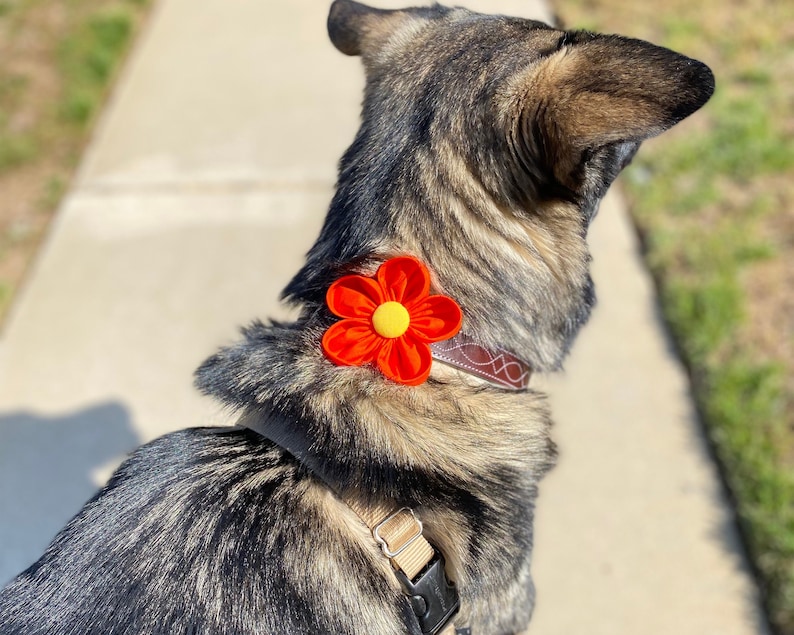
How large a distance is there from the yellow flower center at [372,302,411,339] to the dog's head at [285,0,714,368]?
0.16m

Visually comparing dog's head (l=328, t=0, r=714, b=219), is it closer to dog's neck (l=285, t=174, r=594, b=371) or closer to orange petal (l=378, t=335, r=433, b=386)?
dog's neck (l=285, t=174, r=594, b=371)

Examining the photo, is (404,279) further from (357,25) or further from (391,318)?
(357,25)

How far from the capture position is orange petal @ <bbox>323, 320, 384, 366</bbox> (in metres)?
1.60

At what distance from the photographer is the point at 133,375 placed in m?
3.56

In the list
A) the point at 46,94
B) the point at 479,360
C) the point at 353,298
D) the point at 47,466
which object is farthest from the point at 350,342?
the point at 46,94

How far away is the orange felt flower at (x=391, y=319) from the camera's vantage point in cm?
160

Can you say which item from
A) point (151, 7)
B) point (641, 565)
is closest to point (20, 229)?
point (151, 7)

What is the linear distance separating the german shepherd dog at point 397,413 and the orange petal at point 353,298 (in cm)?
8

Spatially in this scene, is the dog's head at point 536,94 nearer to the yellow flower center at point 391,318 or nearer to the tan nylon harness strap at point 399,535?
the yellow flower center at point 391,318

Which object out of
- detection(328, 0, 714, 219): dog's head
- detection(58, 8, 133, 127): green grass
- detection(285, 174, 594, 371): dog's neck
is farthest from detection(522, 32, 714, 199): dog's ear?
detection(58, 8, 133, 127): green grass

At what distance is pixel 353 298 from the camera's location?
161cm

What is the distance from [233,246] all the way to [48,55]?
9.77 feet

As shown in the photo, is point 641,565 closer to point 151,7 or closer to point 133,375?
point 133,375

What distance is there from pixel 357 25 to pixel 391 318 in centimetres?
113
